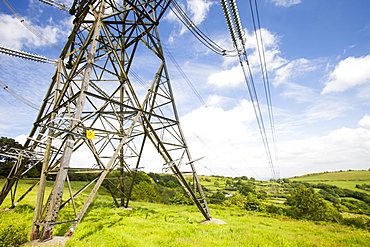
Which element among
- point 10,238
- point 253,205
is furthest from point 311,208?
point 10,238

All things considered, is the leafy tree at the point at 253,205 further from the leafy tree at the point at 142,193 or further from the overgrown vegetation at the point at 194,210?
the leafy tree at the point at 142,193

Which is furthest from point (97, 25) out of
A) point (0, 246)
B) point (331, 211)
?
point (331, 211)

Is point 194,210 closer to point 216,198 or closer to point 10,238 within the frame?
point 10,238

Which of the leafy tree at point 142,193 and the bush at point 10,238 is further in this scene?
the leafy tree at point 142,193

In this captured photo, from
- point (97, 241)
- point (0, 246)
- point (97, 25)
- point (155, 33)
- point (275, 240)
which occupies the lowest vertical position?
point (275, 240)

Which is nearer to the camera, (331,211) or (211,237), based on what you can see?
(211,237)

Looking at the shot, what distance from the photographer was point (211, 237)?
25.8ft

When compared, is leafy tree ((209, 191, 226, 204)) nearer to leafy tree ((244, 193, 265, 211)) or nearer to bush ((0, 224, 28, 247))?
leafy tree ((244, 193, 265, 211))

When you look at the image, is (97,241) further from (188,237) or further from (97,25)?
(97,25)

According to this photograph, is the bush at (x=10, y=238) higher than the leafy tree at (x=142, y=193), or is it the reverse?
the bush at (x=10, y=238)

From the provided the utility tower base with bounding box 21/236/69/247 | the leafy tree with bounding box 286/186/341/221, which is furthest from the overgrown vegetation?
the utility tower base with bounding box 21/236/69/247

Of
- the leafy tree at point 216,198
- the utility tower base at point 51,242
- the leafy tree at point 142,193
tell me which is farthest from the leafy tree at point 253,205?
the utility tower base at point 51,242

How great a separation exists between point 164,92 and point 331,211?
69.7 meters

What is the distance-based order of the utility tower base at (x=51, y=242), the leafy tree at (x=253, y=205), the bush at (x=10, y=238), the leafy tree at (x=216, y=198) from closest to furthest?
the bush at (x=10, y=238), the utility tower base at (x=51, y=242), the leafy tree at (x=253, y=205), the leafy tree at (x=216, y=198)
